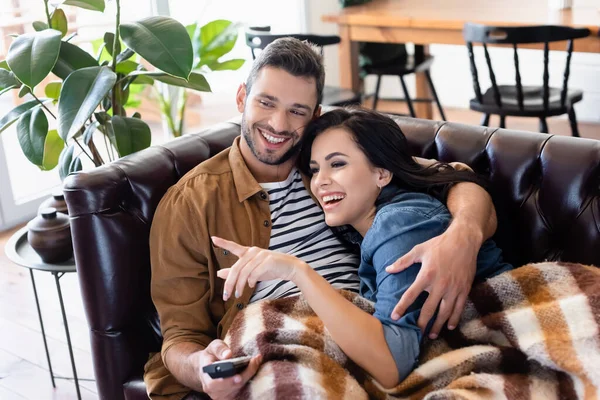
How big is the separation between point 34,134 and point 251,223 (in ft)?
2.64

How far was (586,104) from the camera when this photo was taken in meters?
4.50

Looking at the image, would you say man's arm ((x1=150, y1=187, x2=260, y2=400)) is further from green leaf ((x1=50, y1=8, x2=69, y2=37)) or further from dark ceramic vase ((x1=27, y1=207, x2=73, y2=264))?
green leaf ((x1=50, y1=8, x2=69, y2=37))

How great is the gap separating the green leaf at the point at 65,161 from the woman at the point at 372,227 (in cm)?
77

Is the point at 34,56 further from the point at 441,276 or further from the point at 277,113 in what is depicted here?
the point at 441,276

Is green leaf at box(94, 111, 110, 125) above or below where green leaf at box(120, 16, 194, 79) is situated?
below

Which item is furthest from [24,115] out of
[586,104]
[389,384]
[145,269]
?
[586,104]

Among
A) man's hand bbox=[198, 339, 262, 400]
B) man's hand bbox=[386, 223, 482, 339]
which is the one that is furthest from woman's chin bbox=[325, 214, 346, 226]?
man's hand bbox=[198, 339, 262, 400]

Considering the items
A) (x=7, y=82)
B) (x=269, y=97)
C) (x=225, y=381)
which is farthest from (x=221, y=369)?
(x=7, y=82)

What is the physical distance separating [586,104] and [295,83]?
3.37 meters

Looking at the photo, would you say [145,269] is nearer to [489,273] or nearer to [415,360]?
[415,360]

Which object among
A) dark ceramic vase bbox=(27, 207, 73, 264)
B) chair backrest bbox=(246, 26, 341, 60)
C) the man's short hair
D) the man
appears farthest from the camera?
chair backrest bbox=(246, 26, 341, 60)

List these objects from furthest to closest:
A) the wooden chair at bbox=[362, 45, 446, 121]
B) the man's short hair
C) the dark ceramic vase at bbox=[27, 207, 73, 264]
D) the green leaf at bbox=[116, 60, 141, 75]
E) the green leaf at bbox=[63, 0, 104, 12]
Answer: the wooden chair at bbox=[362, 45, 446, 121], the green leaf at bbox=[116, 60, 141, 75], the green leaf at bbox=[63, 0, 104, 12], the dark ceramic vase at bbox=[27, 207, 73, 264], the man's short hair

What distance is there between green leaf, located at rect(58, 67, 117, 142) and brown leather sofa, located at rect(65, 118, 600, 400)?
7.7 inches

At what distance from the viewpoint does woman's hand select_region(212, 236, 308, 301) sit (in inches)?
50.9
